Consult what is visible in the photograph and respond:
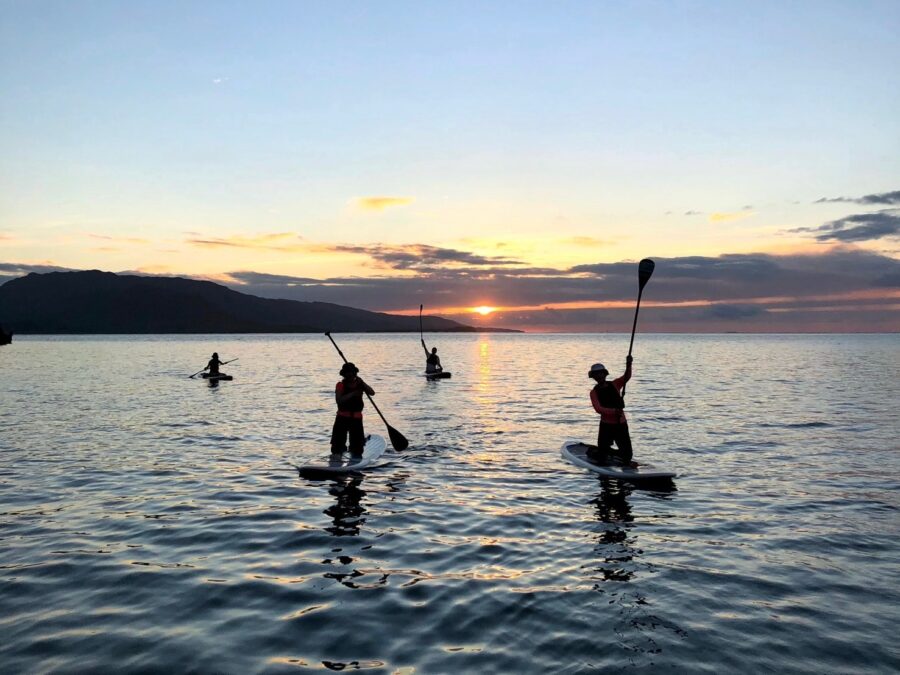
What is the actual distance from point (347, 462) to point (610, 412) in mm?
6962

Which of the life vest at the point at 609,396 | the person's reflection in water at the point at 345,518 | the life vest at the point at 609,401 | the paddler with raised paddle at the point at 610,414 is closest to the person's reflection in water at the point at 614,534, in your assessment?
the paddler with raised paddle at the point at 610,414

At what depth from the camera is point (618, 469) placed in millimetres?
15367

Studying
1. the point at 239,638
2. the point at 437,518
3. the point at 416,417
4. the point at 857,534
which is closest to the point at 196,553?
the point at 239,638

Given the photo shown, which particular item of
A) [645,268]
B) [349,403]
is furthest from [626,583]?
[645,268]

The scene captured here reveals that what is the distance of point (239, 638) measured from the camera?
23.4 feet

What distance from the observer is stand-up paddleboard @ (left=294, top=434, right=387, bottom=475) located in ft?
50.4

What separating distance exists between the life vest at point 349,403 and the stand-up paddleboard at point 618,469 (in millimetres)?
6162

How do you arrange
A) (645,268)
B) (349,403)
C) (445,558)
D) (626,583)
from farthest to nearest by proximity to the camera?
(645,268) → (349,403) → (445,558) → (626,583)

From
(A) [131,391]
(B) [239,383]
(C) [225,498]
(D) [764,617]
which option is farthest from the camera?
(B) [239,383]

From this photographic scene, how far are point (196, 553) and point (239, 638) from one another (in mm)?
3457

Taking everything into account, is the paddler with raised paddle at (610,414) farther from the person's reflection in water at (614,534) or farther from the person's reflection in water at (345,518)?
the person's reflection in water at (345,518)

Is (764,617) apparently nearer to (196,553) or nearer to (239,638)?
(239,638)

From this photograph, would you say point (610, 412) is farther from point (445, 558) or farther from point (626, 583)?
point (445, 558)

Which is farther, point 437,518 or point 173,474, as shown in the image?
point 173,474
